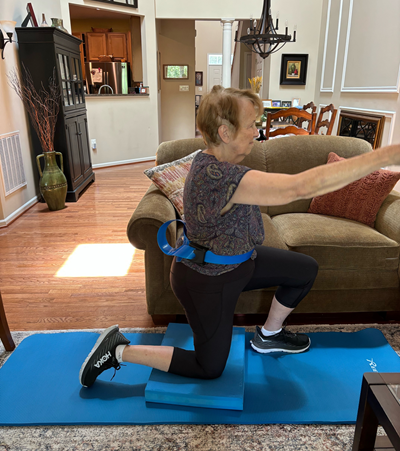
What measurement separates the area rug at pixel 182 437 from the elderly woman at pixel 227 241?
0.67 feet

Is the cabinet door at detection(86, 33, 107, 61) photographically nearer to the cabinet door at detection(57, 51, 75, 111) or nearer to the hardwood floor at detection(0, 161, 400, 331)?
the cabinet door at detection(57, 51, 75, 111)

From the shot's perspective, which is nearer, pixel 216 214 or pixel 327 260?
pixel 216 214

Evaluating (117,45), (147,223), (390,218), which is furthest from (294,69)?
(147,223)

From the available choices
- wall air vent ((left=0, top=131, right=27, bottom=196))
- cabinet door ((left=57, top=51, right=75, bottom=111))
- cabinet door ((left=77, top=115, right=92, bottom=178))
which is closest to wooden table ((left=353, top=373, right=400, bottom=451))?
wall air vent ((left=0, top=131, right=27, bottom=196))

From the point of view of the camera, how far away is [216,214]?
1.26 m

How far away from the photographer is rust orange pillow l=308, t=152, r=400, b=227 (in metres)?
2.19

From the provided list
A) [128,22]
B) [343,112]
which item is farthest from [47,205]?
[128,22]

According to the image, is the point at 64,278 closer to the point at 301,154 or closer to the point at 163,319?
the point at 163,319

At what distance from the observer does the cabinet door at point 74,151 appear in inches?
174

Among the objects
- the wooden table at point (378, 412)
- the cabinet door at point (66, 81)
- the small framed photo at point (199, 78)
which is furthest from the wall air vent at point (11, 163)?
the small framed photo at point (199, 78)

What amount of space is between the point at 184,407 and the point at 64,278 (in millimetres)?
1474

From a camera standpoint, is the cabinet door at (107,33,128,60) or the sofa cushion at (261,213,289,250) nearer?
the sofa cushion at (261,213,289,250)

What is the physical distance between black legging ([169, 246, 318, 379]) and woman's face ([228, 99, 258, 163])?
1.46 feet

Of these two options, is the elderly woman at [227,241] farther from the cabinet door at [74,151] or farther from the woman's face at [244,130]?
the cabinet door at [74,151]
